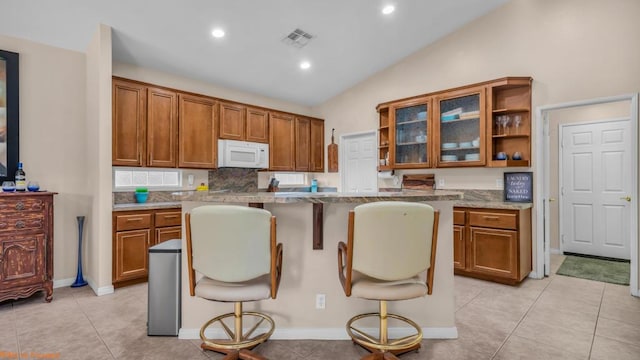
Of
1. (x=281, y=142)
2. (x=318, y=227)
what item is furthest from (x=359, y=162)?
(x=318, y=227)

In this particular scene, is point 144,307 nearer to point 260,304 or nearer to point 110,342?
point 110,342

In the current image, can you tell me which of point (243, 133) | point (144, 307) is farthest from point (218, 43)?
point (144, 307)

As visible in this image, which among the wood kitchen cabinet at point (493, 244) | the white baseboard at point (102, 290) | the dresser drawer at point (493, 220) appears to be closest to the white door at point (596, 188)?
the wood kitchen cabinet at point (493, 244)

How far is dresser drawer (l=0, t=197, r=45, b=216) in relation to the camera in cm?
284

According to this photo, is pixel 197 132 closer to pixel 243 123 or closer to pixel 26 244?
pixel 243 123

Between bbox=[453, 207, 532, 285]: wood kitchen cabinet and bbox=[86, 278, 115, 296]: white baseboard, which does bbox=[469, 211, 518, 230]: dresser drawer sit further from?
bbox=[86, 278, 115, 296]: white baseboard

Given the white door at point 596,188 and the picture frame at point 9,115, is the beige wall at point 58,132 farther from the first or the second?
the white door at point 596,188

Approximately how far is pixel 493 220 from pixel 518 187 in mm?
624

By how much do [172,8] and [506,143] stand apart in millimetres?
4127

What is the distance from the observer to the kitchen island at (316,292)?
228cm

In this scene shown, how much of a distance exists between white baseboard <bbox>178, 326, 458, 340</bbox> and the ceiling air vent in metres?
3.26

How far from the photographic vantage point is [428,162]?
444cm

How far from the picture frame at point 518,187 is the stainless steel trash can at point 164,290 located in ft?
12.5

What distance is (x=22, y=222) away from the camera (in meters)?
2.92
